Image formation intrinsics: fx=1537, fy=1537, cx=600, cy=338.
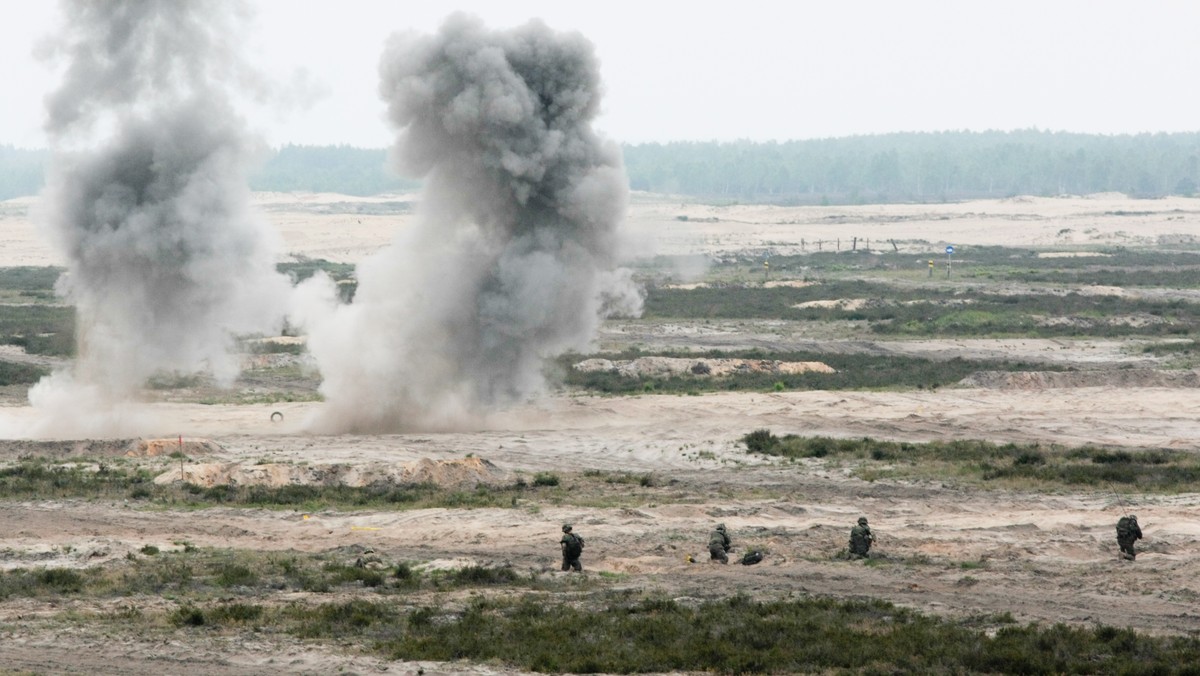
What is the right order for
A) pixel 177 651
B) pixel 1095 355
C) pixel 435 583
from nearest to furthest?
pixel 177 651, pixel 435 583, pixel 1095 355

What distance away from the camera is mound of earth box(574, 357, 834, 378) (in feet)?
197

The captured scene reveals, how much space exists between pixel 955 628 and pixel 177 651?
11.7 m

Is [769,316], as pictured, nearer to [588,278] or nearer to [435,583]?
[588,278]

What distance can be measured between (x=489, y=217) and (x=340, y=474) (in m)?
9.57

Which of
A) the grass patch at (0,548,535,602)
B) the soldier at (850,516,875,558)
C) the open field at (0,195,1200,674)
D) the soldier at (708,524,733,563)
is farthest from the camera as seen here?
the soldier at (850,516,875,558)

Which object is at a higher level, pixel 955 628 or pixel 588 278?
pixel 588 278

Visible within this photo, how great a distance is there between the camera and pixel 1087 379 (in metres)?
55.1

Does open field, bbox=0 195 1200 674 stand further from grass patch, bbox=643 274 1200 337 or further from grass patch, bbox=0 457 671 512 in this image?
grass patch, bbox=643 274 1200 337

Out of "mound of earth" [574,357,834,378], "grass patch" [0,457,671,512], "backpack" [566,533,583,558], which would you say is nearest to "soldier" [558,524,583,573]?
"backpack" [566,533,583,558]

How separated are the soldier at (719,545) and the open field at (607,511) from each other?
0.34 m

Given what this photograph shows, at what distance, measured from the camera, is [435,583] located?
2781 centimetres

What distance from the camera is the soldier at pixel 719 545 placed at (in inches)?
1145

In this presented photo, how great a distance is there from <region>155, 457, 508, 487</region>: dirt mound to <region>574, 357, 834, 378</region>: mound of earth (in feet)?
72.2

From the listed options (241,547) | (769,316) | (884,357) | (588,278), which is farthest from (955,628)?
(769,316)
